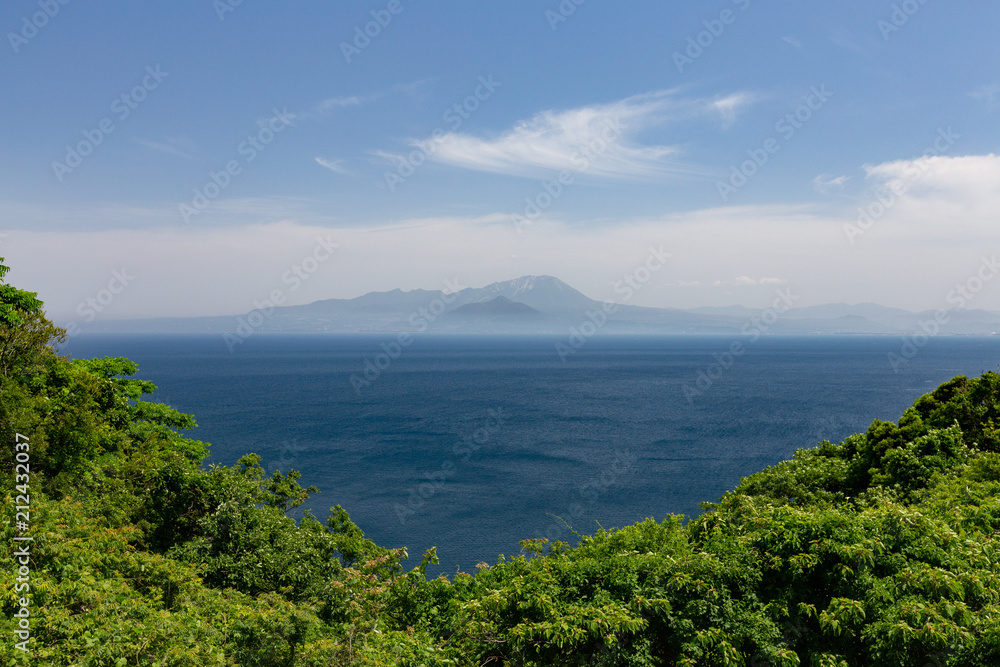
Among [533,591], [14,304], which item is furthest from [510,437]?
[533,591]

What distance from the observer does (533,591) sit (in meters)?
10.2

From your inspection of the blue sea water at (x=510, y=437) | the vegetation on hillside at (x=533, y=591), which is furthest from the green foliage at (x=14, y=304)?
the blue sea water at (x=510, y=437)

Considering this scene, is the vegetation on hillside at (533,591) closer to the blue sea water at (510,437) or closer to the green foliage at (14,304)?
the green foliage at (14,304)

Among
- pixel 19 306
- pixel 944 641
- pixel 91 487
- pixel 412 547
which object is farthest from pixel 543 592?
pixel 412 547

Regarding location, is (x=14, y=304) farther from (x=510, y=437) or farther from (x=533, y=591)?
(x=510, y=437)

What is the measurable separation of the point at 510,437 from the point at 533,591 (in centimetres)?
6983

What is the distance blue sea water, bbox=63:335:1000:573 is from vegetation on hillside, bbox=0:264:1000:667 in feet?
62.1

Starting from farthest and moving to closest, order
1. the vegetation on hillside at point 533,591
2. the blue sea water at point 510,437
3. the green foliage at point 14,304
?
the blue sea water at point 510,437, the green foliage at point 14,304, the vegetation on hillside at point 533,591

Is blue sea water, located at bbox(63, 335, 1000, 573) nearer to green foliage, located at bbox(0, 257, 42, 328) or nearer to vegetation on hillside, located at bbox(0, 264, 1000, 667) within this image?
vegetation on hillside, located at bbox(0, 264, 1000, 667)

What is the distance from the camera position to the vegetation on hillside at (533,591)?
880 cm

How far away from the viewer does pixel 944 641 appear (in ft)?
25.1

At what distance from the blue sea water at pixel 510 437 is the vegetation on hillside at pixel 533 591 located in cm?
1894

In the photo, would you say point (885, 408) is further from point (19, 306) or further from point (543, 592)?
point (19, 306)

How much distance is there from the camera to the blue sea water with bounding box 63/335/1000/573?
50.6m
